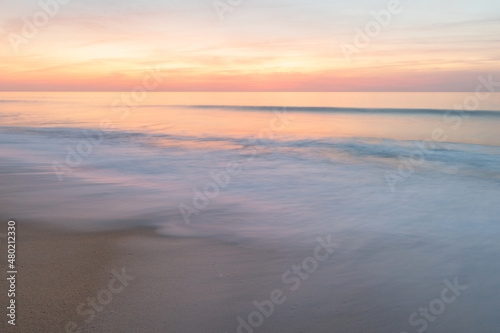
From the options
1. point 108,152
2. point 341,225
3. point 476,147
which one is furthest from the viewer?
point 476,147

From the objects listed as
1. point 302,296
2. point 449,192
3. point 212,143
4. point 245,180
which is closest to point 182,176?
point 245,180

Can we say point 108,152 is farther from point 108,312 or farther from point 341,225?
point 108,312

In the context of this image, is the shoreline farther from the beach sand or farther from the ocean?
the ocean

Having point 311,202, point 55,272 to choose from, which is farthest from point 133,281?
point 311,202

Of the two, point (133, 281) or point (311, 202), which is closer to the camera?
point (133, 281)

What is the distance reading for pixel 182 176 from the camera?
11016 mm

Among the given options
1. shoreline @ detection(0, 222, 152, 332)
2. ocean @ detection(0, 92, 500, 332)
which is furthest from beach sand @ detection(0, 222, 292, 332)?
ocean @ detection(0, 92, 500, 332)

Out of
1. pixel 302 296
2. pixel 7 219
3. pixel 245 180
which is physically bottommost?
pixel 302 296

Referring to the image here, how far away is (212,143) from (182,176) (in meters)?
8.99

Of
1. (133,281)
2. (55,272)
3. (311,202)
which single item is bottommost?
(133,281)

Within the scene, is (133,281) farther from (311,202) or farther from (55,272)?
(311,202)

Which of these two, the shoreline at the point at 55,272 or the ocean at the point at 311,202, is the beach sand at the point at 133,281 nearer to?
the shoreline at the point at 55,272

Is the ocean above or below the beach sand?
above

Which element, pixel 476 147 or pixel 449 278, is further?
pixel 476 147
